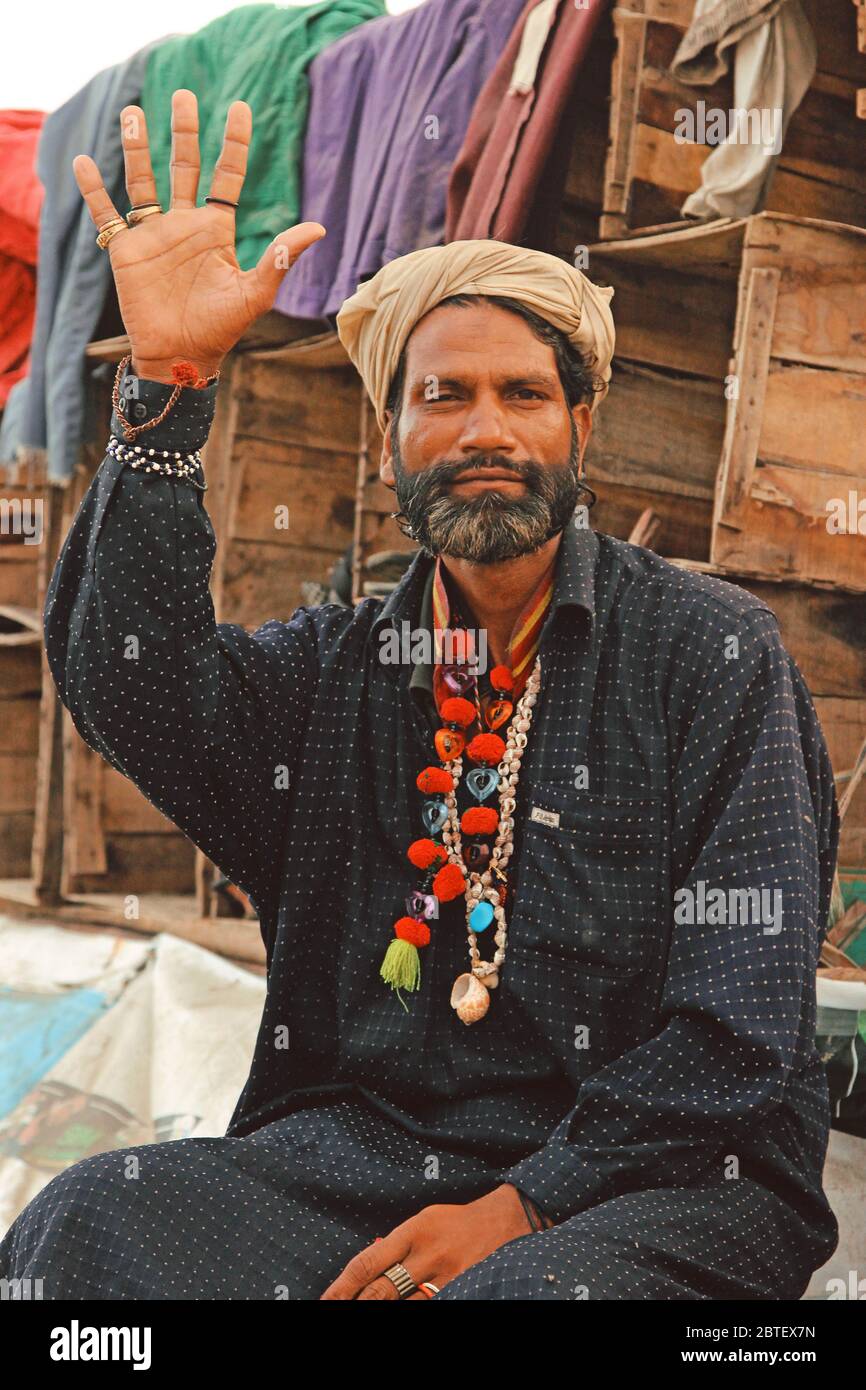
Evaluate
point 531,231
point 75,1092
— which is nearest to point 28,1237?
point 75,1092

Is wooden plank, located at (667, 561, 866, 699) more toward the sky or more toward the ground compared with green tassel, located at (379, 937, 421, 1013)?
more toward the sky

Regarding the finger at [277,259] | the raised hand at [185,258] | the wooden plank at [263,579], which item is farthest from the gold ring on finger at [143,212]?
the wooden plank at [263,579]

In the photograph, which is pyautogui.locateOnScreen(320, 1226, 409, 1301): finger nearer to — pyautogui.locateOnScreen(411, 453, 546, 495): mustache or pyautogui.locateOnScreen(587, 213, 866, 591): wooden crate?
pyautogui.locateOnScreen(411, 453, 546, 495): mustache

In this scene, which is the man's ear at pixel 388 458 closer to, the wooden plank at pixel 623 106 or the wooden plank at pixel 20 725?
the wooden plank at pixel 623 106

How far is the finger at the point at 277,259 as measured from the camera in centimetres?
185

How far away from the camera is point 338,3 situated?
4.41m

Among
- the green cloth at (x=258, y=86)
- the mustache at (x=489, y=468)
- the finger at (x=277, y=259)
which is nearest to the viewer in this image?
the finger at (x=277, y=259)

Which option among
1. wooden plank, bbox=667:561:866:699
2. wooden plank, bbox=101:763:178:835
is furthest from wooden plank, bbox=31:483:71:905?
wooden plank, bbox=667:561:866:699

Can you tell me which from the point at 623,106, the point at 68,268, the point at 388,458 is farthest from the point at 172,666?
the point at 68,268

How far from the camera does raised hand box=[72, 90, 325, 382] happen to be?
1876mm

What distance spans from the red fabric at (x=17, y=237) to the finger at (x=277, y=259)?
373 centimetres

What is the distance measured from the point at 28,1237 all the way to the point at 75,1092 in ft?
6.49

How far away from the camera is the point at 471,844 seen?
2031 millimetres

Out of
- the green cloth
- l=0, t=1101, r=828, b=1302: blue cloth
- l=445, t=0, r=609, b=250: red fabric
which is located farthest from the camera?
the green cloth
